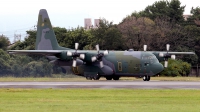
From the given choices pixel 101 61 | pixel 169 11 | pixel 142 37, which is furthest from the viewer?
pixel 169 11

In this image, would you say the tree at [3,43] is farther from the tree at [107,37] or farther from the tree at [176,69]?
the tree at [176,69]

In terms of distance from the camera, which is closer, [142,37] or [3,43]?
[3,43]

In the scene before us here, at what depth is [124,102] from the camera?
73.6 ft

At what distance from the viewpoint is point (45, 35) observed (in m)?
54.3

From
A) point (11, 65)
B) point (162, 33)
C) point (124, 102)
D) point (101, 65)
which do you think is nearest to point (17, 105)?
point (124, 102)

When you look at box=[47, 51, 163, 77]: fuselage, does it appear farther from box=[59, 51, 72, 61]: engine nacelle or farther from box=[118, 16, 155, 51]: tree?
box=[118, 16, 155, 51]: tree

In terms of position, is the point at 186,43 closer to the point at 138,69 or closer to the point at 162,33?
the point at 162,33

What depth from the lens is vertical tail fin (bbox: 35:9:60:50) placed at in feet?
178

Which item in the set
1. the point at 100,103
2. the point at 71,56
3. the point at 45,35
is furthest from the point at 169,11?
the point at 100,103

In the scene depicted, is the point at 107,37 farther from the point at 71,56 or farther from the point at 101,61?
the point at 71,56

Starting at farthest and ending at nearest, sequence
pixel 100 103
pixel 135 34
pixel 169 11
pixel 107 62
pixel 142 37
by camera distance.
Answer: pixel 169 11, pixel 135 34, pixel 142 37, pixel 107 62, pixel 100 103

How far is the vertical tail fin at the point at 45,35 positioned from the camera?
54125 mm

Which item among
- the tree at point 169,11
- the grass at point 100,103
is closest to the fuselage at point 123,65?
the grass at point 100,103

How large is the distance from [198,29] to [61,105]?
6535cm
